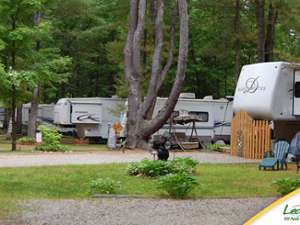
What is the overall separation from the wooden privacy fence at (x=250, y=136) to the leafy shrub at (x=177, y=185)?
1068 centimetres

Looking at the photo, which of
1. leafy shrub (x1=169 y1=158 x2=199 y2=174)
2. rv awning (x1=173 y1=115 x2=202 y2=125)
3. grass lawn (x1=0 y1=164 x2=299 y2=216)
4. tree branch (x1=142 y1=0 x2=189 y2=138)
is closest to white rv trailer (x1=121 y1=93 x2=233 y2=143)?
rv awning (x1=173 y1=115 x2=202 y2=125)

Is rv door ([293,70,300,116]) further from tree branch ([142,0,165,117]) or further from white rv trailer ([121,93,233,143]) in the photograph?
white rv trailer ([121,93,233,143])

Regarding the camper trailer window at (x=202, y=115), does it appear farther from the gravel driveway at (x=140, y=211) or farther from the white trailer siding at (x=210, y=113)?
the gravel driveway at (x=140, y=211)

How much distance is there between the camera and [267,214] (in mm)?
3037

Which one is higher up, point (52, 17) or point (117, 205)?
point (52, 17)

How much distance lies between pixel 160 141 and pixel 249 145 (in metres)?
6.71

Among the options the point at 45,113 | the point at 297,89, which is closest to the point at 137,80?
the point at 297,89

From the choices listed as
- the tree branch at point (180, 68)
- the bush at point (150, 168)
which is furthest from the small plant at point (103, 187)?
the tree branch at point (180, 68)

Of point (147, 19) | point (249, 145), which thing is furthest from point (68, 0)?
point (249, 145)

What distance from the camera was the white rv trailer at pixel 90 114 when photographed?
1334 inches

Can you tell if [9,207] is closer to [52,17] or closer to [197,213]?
[197,213]

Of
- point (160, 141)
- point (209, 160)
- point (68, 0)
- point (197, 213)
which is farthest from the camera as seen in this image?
point (68, 0)

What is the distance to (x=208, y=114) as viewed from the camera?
31312 millimetres

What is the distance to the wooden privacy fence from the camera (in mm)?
21266
